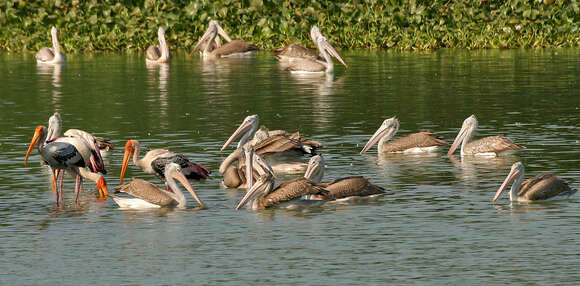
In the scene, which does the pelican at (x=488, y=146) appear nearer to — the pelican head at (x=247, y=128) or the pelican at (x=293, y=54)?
the pelican head at (x=247, y=128)

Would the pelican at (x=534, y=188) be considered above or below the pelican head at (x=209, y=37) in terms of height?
below

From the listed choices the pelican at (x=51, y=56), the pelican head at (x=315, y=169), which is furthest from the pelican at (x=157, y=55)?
Answer: the pelican head at (x=315, y=169)

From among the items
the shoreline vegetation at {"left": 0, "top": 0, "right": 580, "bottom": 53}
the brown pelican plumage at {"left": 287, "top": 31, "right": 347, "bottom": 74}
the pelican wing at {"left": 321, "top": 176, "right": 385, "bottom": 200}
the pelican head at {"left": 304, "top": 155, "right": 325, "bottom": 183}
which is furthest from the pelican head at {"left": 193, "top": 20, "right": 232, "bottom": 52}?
the pelican wing at {"left": 321, "top": 176, "right": 385, "bottom": 200}

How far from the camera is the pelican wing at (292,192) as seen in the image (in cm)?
1484

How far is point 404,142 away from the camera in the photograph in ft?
64.7

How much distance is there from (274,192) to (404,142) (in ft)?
17.1

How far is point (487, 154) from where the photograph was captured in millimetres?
19312

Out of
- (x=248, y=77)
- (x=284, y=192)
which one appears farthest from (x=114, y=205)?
(x=248, y=77)

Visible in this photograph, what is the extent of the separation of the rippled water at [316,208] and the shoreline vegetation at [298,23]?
35.3 feet

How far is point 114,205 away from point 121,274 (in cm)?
398

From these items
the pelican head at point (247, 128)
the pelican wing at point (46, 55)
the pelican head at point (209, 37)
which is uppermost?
the pelican head at point (209, 37)

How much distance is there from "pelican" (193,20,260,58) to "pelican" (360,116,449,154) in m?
22.9

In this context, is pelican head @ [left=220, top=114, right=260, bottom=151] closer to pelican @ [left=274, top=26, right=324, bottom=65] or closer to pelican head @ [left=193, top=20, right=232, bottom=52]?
pelican @ [left=274, top=26, right=324, bottom=65]

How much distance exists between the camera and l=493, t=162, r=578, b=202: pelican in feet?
49.0
